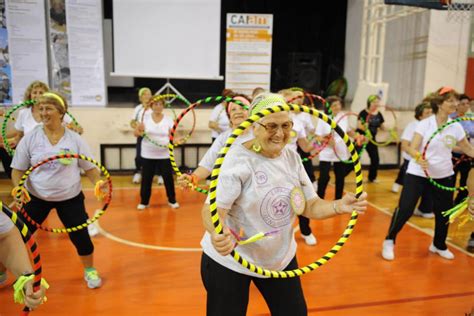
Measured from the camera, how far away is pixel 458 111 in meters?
7.02

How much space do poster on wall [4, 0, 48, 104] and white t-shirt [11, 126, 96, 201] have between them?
582 cm

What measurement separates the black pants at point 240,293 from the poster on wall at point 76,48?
797 centimetres

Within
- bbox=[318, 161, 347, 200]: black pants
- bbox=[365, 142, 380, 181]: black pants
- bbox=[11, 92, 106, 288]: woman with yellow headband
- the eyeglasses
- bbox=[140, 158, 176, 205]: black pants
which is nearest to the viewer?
the eyeglasses

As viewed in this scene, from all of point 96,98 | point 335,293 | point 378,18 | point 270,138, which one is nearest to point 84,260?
point 335,293

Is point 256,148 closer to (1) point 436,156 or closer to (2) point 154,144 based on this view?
(1) point 436,156

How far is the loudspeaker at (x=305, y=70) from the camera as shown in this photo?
12.1 metres

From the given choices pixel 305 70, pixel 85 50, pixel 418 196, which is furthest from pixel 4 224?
pixel 305 70

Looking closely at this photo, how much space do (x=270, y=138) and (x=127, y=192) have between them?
6.51m

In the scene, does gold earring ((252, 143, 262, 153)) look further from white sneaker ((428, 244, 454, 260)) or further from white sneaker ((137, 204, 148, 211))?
white sneaker ((137, 204, 148, 211))

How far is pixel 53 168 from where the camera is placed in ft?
13.4

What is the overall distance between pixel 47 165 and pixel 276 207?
2594mm

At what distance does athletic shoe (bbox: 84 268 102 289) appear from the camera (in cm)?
441

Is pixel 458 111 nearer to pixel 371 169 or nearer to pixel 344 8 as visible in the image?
pixel 371 169

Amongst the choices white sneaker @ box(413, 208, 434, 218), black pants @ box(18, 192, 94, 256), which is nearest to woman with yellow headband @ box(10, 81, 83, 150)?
black pants @ box(18, 192, 94, 256)
